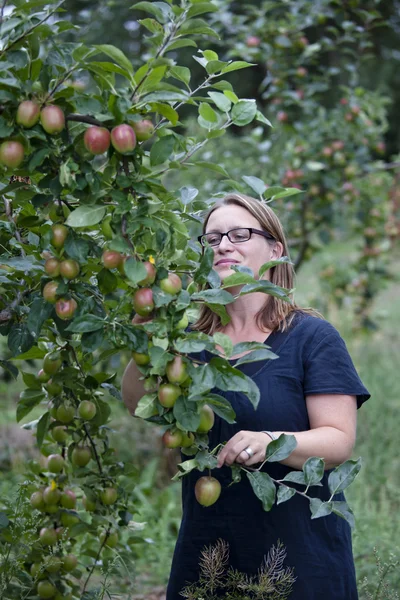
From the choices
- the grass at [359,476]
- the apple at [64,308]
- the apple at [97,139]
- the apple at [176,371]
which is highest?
the apple at [97,139]

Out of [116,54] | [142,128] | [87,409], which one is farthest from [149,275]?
[87,409]

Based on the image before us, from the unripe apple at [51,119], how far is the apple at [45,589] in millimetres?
1173

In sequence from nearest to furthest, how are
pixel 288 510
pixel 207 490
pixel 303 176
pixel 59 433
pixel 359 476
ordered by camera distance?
pixel 207 490 → pixel 288 510 → pixel 59 433 → pixel 359 476 → pixel 303 176

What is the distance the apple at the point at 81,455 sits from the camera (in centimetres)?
184

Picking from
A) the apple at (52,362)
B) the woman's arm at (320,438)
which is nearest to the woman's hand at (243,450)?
the woman's arm at (320,438)

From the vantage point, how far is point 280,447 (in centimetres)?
138

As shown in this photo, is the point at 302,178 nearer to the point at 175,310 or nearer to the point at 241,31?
the point at 241,31

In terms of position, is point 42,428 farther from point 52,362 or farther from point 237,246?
point 237,246

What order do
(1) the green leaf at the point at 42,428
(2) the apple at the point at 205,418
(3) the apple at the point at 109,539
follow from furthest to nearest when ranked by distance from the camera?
(3) the apple at the point at 109,539, (1) the green leaf at the point at 42,428, (2) the apple at the point at 205,418

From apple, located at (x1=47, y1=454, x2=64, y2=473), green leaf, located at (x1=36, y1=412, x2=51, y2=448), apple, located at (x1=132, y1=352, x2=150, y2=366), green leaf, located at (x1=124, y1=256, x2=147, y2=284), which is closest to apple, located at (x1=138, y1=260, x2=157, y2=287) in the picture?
green leaf, located at (x1=124, y1=256, x2=147, y2=284)

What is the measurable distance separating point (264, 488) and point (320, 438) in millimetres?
275

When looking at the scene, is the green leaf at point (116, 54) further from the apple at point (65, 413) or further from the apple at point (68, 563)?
the apple at point (68, 563)

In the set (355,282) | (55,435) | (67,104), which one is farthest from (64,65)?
(355,282)

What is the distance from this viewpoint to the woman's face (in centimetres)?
177
